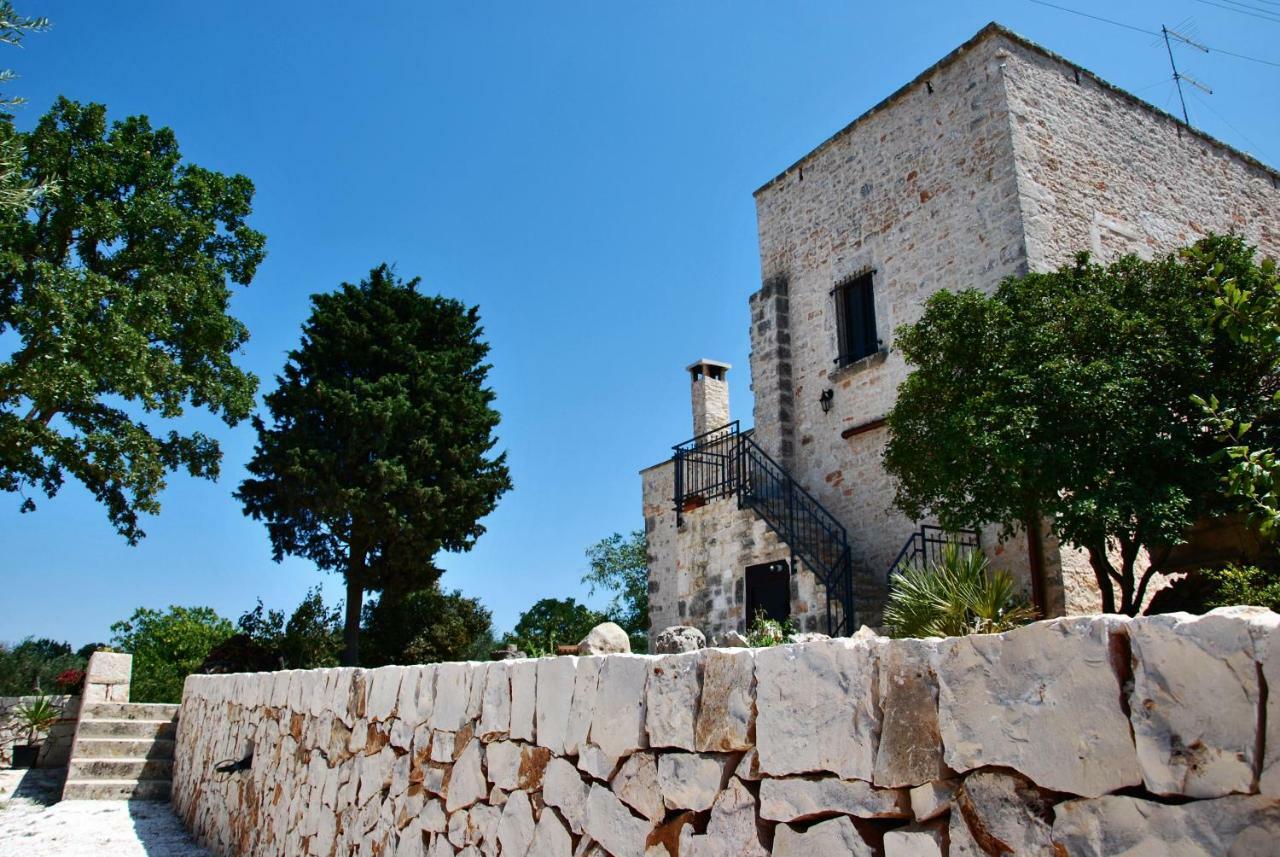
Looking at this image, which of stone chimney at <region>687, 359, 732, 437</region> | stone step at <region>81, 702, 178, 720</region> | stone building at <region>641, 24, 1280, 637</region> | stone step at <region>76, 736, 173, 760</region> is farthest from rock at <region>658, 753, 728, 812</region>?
stone chimney at <region>687, 359, 732, 437</region>

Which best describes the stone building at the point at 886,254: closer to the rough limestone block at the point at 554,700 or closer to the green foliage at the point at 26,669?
the rough limestone block at the point at 554,700

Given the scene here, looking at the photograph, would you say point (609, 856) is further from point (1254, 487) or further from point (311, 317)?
point (311, 317)

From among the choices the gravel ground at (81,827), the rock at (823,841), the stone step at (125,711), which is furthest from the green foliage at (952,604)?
the stone step at (125,711)

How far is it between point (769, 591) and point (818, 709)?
11.0 m

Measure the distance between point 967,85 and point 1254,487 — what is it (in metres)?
10.3

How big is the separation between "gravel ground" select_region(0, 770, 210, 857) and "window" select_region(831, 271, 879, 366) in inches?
404

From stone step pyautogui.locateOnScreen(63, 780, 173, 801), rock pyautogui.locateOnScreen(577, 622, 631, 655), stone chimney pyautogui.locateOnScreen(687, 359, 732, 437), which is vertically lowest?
stone step pyautogui.locateOnScreen(63, 780, 173, 801)

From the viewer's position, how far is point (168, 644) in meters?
15.3

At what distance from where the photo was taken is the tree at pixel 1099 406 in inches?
300

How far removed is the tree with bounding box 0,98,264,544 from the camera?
14.1m

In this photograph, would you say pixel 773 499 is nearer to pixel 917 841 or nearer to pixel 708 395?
pixel 708 395

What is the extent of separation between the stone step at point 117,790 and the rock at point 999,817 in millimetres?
11296

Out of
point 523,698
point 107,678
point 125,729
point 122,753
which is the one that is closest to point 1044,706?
point 523,698

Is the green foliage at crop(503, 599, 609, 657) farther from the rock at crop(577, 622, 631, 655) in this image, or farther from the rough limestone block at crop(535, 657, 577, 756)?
the rough limestone block at crop(535, 657, 577, 756)
